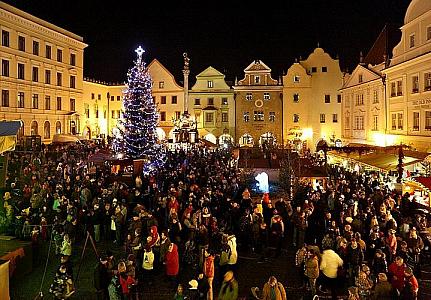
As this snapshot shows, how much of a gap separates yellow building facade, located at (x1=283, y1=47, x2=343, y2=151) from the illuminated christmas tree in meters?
24.5

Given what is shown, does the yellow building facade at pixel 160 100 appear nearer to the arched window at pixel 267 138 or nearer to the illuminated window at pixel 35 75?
the illuminated window at pixel 35 75

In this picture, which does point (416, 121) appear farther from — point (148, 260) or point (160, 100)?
point (160, 100)

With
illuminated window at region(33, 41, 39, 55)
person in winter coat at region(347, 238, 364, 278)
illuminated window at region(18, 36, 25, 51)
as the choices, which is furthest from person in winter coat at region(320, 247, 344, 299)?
illuminated window at region(33, 41, 39, 55)

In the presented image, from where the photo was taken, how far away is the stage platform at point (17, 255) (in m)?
10.9

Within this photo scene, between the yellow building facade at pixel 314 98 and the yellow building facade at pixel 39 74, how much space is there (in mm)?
21936

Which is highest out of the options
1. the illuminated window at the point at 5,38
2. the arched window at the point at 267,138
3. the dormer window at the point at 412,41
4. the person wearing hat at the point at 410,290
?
the illuminated window at the point at 5,38

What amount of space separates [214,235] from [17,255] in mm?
4931

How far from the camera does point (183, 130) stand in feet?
125

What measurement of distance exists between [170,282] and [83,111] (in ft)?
135

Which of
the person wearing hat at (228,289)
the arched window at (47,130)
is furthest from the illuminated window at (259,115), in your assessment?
the person wearing hat at (228,289)

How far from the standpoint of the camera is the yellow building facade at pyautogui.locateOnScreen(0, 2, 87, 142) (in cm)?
3678

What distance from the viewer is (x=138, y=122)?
25.9 m

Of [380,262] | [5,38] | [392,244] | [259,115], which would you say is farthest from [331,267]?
[259,115]

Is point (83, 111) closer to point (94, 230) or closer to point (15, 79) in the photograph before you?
point (15, 79)
